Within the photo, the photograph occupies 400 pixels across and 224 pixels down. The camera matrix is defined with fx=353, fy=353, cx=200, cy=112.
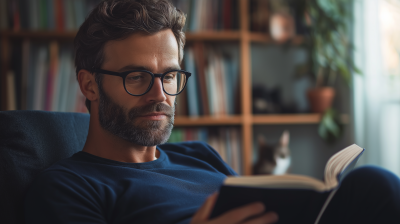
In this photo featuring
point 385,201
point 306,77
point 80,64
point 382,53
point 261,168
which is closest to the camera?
point 385,201

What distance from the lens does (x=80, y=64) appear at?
3.19 ft

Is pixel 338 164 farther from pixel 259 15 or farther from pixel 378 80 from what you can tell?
pixel 259 15

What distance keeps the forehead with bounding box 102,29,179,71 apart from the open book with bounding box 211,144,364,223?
455 mm

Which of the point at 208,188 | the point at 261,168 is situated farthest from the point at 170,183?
the point at 261,168

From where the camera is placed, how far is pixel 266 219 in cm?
58

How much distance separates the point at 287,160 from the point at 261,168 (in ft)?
0.51

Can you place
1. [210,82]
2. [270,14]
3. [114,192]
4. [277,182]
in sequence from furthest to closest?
[270,14] → [210,82] → [114,192] → [277,182]

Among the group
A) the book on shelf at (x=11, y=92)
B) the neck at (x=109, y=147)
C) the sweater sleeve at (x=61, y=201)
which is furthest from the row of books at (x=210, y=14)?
the sweater sleeve at (x=61, y=201)

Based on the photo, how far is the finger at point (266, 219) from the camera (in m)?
0.58

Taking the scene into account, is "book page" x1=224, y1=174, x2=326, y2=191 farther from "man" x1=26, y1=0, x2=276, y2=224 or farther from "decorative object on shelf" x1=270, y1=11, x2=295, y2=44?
"decorative object on shelf" x1=270, y1=11, x2=295, y2=44

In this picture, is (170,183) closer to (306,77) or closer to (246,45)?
(246,45)

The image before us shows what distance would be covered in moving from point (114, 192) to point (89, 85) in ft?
1.07

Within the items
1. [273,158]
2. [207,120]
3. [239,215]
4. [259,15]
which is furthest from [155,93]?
[259,15]

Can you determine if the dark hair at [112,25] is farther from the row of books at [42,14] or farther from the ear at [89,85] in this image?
the row of books at [42,14]
